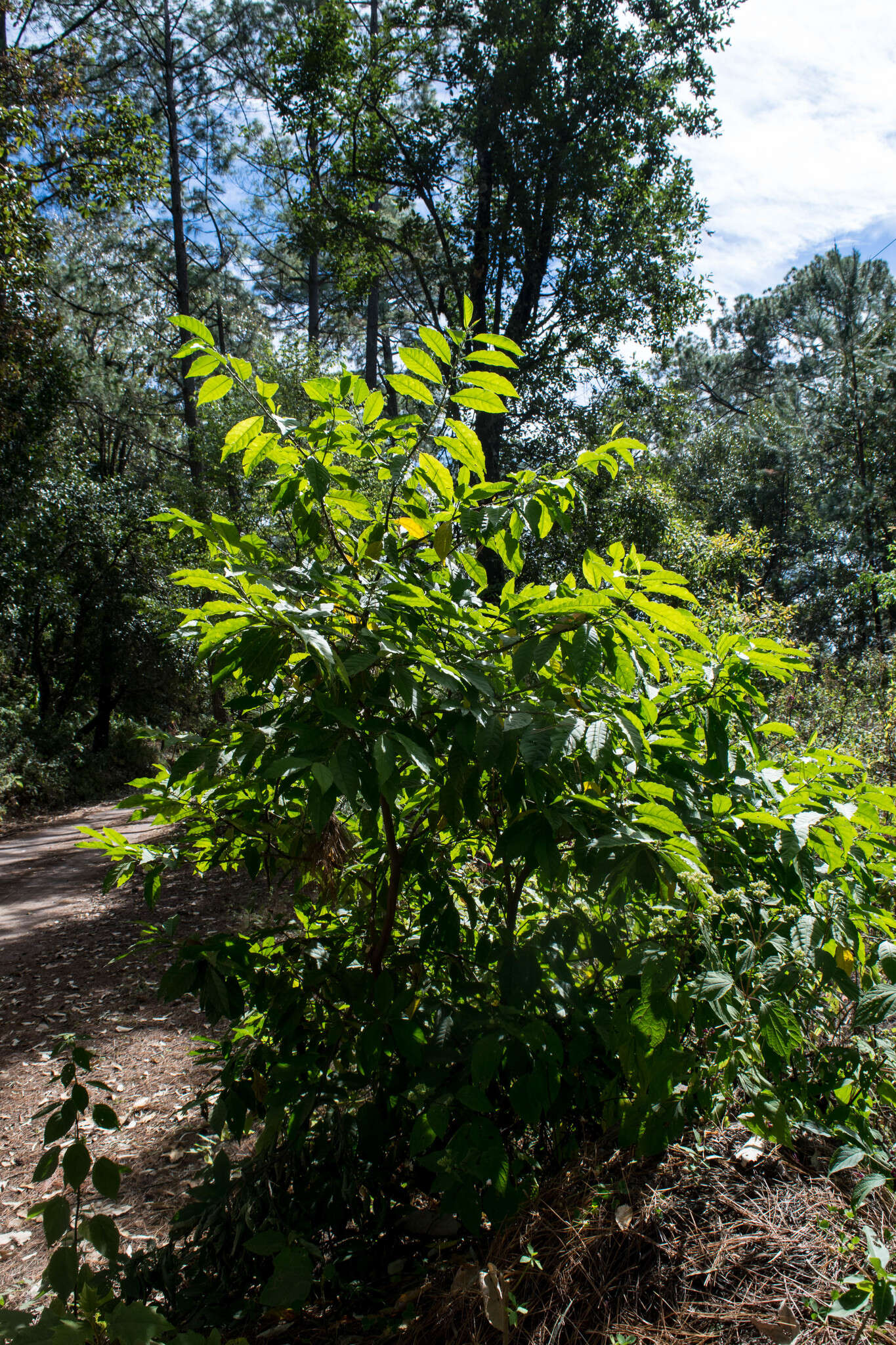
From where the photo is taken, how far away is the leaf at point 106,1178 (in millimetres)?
1354

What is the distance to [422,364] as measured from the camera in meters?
1.59

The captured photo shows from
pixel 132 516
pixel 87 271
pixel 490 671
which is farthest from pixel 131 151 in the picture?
pixel 490 671

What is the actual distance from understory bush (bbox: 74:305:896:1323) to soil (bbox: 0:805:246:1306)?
0.48 metres

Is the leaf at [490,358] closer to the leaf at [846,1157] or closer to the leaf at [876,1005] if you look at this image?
the leaf at [876,1005]

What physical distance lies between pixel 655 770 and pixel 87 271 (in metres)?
21.6

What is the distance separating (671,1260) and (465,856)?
947 mm

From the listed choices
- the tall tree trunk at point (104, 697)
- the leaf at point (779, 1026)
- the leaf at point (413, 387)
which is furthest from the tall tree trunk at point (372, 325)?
the leaf at point (779, 1026)

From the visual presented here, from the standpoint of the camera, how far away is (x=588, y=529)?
36.7ft

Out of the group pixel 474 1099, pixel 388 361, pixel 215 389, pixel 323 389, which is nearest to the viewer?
pixel 474 1099

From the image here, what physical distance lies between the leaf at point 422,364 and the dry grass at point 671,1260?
178cm

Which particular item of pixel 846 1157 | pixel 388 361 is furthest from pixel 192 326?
pixel 388 361

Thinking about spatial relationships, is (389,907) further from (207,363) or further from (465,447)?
(207,363)

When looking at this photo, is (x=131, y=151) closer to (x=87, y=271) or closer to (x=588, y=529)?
(x=588, y=529)

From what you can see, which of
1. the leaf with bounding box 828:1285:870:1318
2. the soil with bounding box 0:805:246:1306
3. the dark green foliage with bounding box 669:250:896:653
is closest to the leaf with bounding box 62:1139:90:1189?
the soil with bounding box 0:805:246:1306
